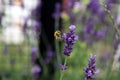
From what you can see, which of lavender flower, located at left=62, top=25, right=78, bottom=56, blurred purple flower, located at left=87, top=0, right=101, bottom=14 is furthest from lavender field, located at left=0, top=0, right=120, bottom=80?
lavender flower, located at left=62, top=25, right=78, bottom=56

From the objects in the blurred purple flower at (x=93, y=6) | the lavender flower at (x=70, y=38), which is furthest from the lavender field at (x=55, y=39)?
the lavender flower at (x=70, y=38)

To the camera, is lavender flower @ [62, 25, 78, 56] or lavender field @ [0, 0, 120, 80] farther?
lavender field @ [0, 0, 120, 80]

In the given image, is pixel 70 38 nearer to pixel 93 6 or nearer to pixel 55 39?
pixel 93 6

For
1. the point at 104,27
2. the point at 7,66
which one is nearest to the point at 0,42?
the point at 7,66

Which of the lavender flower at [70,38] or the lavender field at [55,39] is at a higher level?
the lavender flower at [70,38]

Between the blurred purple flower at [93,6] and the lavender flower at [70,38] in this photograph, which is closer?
the lavender flower at [70,38]

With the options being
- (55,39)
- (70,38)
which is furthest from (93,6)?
(70,38)

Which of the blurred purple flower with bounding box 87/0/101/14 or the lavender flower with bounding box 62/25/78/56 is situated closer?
the lavender flower with bounding box 62/25/78/56

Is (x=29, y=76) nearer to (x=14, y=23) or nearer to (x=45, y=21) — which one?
(x=45, y=21)

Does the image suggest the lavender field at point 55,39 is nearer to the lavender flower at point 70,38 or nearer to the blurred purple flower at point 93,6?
the blurred purple flower at point 93,6

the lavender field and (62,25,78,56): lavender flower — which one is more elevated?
(62,25,78,56): lavender flower

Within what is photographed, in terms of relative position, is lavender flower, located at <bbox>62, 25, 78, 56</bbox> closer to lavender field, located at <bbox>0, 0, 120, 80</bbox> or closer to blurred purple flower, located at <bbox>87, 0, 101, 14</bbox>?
lavender field, located at <bbox>0, 0, 120, 80</bbox>
